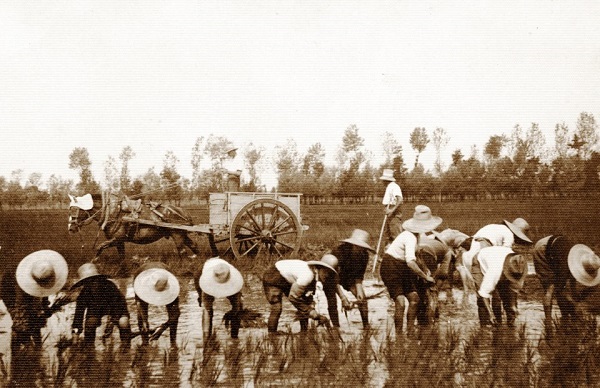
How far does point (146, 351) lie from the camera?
4.94m

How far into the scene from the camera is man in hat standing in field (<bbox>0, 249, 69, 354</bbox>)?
190 inches

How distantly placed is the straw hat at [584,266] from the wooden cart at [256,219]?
5.26m

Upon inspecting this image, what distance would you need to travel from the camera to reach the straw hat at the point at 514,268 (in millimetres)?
5398

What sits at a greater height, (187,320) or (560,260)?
(560,260)

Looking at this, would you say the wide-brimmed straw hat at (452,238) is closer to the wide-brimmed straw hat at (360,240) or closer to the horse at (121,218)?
the wide-brimmed straw hat at (360,240)

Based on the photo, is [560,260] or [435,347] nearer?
[435,347]

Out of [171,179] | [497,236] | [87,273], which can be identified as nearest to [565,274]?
[497,236]

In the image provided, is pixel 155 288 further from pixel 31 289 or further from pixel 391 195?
pixel 391 195

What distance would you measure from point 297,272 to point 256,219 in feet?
15.4

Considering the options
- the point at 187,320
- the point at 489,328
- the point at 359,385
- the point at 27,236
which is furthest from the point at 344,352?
the point at 27,236

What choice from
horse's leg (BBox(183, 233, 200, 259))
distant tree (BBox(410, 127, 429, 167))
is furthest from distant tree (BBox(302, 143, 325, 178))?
horse's leg (BBox(183, 233, 200, 259))

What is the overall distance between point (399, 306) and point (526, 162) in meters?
43.3

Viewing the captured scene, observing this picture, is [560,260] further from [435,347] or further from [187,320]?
[187,320]

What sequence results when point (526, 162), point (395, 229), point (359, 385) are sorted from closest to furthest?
point (359, 385), point (395, 229), point (526, 162)
